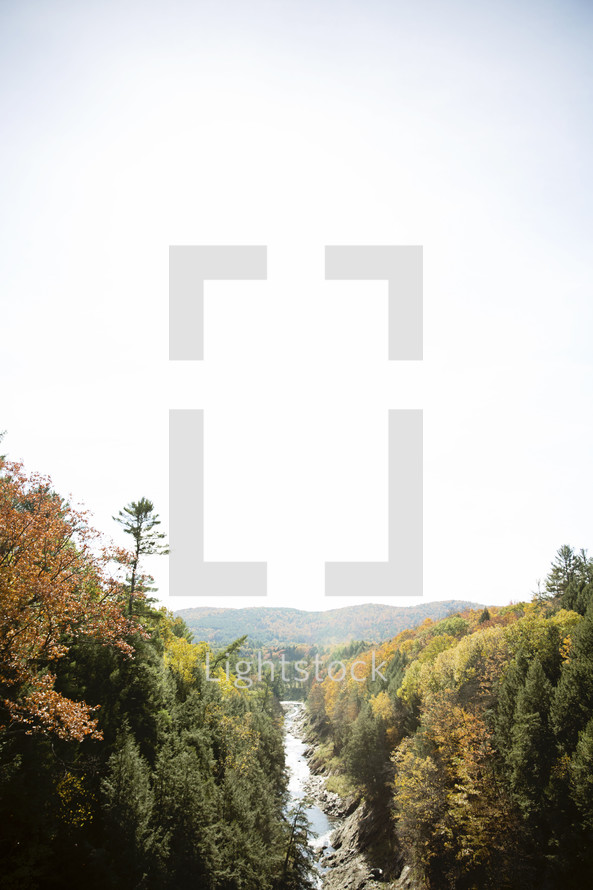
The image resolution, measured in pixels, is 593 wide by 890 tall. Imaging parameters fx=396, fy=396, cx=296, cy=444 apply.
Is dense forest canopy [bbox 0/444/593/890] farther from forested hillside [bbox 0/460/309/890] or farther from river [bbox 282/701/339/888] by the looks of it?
river [bbox 282/701/339/888]

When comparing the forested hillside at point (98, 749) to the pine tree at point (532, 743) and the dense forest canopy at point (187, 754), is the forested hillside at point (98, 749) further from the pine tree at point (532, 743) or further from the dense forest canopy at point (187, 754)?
the pine tree at point (532, 743)

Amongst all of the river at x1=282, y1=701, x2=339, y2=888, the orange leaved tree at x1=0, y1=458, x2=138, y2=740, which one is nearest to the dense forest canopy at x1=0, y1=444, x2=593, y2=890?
the orange leaved tree at x1=0, y1=458, x2=138, y2=740

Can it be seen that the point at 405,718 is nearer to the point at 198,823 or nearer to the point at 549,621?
the point at 549,621

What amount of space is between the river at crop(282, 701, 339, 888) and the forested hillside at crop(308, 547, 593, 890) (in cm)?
738

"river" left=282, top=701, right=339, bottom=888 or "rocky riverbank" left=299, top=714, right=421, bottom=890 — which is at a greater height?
"rocky riverbank" left=299, top=714, right=421, bottom=890

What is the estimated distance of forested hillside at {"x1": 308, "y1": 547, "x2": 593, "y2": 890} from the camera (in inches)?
1051

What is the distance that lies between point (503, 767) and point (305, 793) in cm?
4439

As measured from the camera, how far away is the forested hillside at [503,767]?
26.7 m

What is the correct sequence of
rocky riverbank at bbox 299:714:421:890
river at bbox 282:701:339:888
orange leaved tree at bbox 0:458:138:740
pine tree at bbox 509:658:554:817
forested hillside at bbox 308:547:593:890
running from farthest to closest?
river at bbox 282:701:339:888 < rocky riverbank at bbox 299:714:421:890 < pine tree at bbox 509:658:554:817 < forested hillside at bbox 308:547:593:890 < orange leaved tree at bbox 0:458:138:740

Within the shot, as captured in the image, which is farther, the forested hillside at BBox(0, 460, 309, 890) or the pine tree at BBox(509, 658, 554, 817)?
the pine tree at BBox(509, 658, 554, 817)

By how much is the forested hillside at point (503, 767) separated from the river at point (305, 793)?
7.38 meters

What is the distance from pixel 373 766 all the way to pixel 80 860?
44508 millimetres

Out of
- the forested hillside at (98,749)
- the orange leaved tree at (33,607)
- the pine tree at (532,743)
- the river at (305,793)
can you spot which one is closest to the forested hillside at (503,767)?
the pine tree at (532,743)

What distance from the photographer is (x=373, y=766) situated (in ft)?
172
